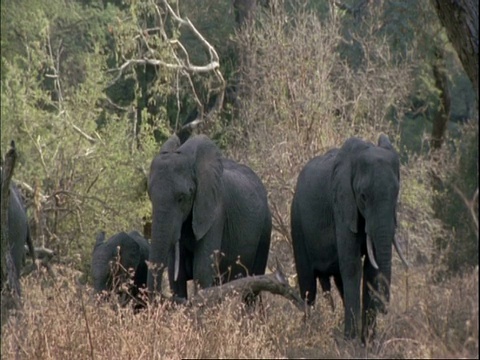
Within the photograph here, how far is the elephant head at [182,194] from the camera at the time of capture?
13.7 meters

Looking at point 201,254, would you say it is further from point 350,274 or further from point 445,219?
point 445,219

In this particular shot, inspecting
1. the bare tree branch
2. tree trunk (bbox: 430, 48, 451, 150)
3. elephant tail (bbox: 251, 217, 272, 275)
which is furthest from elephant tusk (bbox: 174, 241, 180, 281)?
the bare tree branch

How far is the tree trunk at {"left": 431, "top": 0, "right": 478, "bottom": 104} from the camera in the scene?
864 cm

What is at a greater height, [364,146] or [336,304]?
[364,146]

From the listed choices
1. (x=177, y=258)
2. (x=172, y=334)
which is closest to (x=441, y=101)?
(x=177, y=258)

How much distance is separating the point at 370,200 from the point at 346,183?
1.81 feet

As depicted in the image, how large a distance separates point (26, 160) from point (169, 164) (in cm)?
864

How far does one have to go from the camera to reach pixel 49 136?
2256cm

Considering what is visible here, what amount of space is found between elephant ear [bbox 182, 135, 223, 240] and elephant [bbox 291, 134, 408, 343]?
99 cm

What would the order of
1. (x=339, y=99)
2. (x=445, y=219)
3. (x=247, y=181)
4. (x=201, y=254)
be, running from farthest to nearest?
(x=339, y=99)
(x=247, y=181)
(x=201, y=254)
(x=445, y=219)

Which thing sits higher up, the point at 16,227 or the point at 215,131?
the point at 16,227

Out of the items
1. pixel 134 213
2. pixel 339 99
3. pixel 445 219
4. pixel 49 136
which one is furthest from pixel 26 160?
pixel 445 219

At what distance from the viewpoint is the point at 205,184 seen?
14.3 m

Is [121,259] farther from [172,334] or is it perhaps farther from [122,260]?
[172,334]
